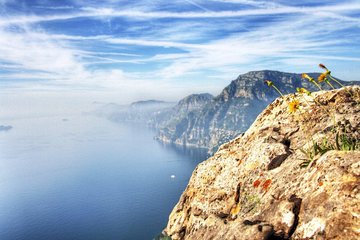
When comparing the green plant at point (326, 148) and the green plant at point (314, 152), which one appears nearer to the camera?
the green plant at point (326, 148)

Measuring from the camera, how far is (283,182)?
1413 cm

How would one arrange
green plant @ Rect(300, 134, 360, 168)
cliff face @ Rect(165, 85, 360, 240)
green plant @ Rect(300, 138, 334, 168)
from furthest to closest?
green plant @ Rect(300, 138, 334, 168)
green plant @ Rect(300, 134, 360, 168)
cliff face @ Rect(165, 85, 360, 240)

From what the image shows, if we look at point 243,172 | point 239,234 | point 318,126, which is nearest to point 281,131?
point 318,126

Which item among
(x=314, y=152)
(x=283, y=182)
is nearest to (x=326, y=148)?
(x=314, y=152)

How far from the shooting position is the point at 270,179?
15578 millimetres

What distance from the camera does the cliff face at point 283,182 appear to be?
1056cm

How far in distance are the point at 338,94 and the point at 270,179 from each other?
27.7ft

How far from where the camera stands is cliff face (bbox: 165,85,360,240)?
416 inches

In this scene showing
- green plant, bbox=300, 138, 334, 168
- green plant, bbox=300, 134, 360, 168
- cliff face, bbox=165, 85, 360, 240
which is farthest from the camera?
green plant, bbox=300, 138, 334, 168

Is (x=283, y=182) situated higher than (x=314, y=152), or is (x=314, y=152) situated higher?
(x=314, y=152)

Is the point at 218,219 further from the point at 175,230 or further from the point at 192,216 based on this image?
the point at 175,230

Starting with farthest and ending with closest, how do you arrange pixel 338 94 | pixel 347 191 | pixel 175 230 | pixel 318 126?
pixel 175 230
pixel 338 94
pixel 318 126
pixel 347 191

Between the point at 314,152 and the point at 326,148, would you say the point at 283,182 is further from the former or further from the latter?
the point at 326,148

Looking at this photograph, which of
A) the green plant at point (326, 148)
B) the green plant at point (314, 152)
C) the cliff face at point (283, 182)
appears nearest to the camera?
the cliff face at point (283, 182)
